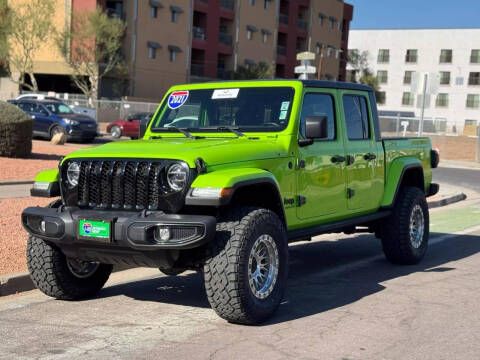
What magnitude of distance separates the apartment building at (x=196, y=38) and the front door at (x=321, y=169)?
4757 centimetres

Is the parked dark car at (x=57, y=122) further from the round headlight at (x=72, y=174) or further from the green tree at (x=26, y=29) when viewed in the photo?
the round headlight at (x=72, y=174)

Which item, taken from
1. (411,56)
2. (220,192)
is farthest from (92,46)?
(411,56)

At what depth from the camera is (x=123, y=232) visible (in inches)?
223

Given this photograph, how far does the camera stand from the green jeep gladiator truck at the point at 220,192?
573cm

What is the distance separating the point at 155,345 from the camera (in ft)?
17.9

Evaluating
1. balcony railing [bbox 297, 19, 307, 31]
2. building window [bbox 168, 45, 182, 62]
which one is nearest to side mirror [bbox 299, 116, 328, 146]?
building window [bbox 168, 45, 182, 62]

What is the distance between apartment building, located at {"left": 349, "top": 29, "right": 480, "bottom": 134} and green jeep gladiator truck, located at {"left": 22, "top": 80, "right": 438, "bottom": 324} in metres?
80.3

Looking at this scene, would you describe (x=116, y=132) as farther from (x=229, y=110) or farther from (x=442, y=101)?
(x=442, y=101)

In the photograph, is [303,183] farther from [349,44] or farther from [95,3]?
[349,44]

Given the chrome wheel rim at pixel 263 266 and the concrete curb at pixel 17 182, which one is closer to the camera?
the chrome wheel rim at pixel 263 266

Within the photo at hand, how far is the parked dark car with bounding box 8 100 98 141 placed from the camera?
29469 millimetres

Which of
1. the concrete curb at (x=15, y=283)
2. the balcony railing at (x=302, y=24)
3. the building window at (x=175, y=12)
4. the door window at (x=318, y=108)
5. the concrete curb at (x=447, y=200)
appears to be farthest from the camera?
the balcony railing at (x=302, y=24)

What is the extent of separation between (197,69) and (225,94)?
56095 millimetres

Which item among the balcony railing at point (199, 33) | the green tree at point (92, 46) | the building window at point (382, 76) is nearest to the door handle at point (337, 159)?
the green tree at point (92, 46)
